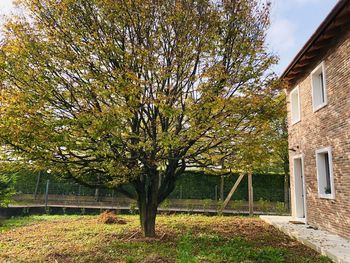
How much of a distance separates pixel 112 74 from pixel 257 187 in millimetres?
14109

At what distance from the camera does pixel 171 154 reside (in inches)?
324

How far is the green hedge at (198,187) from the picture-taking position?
18250 millimetres

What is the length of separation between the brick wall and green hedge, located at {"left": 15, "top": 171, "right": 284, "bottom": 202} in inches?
308

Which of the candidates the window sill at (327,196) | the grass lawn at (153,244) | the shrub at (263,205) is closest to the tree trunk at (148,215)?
the grass lawn at (153,244)

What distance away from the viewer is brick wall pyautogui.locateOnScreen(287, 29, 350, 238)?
8383mm

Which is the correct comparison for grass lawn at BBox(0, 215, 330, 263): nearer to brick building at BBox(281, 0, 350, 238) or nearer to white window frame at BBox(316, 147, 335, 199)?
brick building at BBox(281, 0, 350, 238)

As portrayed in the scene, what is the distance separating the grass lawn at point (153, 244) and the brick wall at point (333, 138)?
1448mm

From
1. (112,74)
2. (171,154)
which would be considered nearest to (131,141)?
(171,154)

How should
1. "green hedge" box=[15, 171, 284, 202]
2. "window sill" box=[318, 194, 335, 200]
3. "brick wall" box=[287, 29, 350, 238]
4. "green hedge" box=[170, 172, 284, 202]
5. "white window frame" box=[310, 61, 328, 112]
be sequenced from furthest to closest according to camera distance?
"green hedge" box=[170, 172, 284, 202]
"green hedge" box=[15, 171, 284, 202]
"white window frame" box=[310, 61, 328, 112]
"window sill" box=[318, 194, 335, 200]
"brick wall" box=[287, 29, 350, 238]

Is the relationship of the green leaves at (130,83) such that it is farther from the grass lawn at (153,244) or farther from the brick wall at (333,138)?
the brick wall at (333,138)

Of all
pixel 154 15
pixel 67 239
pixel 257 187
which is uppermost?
pixel 154 15

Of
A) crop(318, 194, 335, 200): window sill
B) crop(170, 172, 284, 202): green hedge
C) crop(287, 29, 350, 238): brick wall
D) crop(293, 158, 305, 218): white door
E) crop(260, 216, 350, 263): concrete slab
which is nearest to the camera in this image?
crop(260, 216, 350, 263): concrete slab

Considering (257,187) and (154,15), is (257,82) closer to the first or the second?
(154,15)

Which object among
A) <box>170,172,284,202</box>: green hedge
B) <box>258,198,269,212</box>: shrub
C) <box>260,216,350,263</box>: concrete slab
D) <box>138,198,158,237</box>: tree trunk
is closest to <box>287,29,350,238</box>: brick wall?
<box>260,216,350,263</box>: concrete slab
